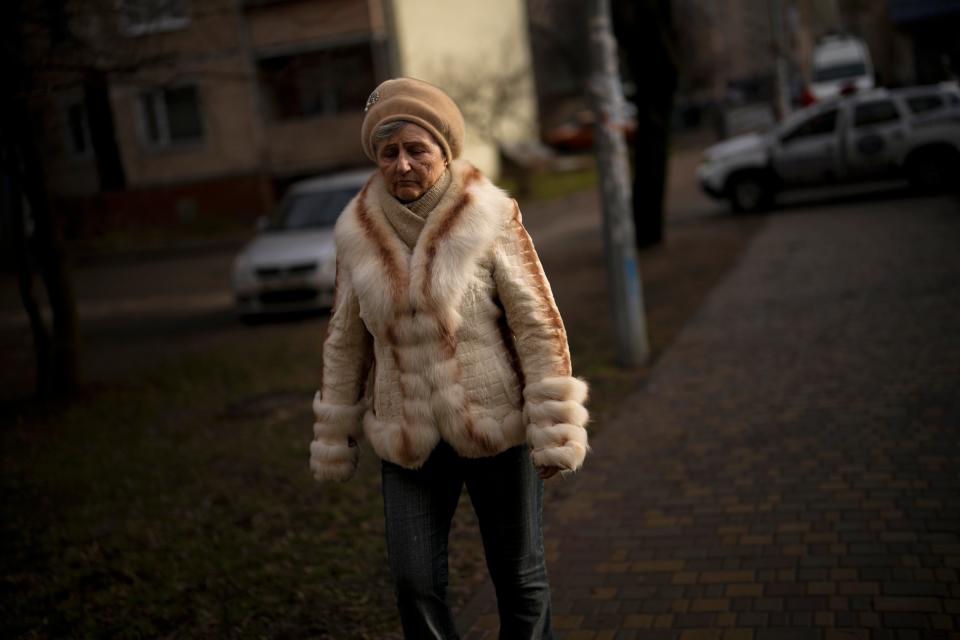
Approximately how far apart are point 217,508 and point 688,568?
2.87 meters

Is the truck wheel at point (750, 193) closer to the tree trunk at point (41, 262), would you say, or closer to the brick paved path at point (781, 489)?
the brick paved path at point (781, 489)

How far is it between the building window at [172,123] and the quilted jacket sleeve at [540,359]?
1080 inches

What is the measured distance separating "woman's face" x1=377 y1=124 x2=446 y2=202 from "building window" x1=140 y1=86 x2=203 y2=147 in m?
27.3

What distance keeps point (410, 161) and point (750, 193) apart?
17.2 meters

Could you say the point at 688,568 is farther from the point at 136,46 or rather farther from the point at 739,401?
the point at 136,46

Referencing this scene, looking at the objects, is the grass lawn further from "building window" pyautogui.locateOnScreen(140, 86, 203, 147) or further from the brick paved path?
"building window" pyautogui.locateOnScreen(140, 86, 203, 147)

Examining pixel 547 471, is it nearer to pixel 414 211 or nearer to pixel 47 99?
pixel 414 211

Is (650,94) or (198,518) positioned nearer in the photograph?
(198,518)

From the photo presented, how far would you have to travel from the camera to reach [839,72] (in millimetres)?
34375

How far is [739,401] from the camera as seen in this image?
24.9ft

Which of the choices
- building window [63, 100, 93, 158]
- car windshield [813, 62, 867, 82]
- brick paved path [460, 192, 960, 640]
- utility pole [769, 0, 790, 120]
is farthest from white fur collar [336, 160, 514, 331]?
car windshield [813, 62, 867, 82]

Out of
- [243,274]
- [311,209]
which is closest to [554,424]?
[243,274]

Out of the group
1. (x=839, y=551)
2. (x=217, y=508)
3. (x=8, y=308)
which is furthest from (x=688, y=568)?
(x=8, y=308)

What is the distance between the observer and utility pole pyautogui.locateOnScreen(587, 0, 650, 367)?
9156 mm
